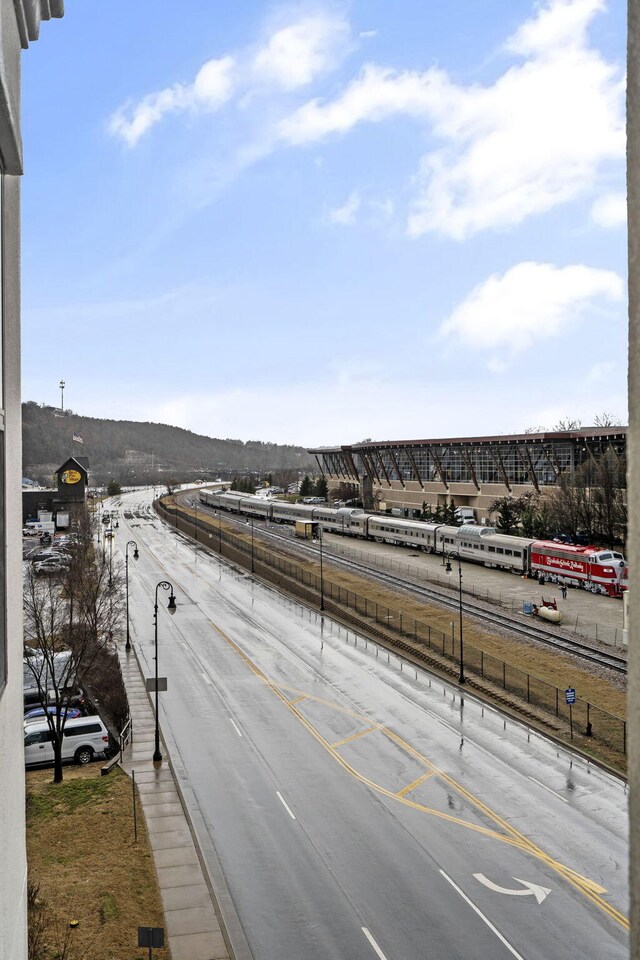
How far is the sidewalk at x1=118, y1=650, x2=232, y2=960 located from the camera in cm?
1475

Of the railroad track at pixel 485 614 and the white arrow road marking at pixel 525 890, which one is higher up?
the railroad track at pixel 485 614

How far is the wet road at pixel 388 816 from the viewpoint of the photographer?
15.6 metres

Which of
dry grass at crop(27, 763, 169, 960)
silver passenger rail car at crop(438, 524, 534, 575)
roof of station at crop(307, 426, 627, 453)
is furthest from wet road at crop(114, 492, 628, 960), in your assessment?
roof of station at crop(307, 426, 627, 453)

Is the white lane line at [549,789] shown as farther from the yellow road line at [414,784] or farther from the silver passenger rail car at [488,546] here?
the silver passenger rail car at [488,546]

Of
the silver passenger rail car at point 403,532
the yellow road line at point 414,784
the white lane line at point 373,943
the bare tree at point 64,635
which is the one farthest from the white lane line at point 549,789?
the silver passenger rail car at point 403,532

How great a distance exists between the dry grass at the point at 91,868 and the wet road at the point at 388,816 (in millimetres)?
2003

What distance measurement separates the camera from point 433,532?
240 feet

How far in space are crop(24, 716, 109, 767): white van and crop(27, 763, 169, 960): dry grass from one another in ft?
6.28

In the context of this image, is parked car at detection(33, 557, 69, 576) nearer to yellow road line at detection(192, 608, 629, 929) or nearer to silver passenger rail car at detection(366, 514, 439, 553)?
yellow road line at detection(192, 608, 629, 929)

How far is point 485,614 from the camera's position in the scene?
46094 mm

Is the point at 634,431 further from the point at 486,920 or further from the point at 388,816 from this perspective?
the point at 388,816

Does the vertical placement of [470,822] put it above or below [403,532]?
below

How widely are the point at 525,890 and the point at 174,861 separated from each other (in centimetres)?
800

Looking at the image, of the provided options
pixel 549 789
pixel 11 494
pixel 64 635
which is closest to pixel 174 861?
pixel 549 789
